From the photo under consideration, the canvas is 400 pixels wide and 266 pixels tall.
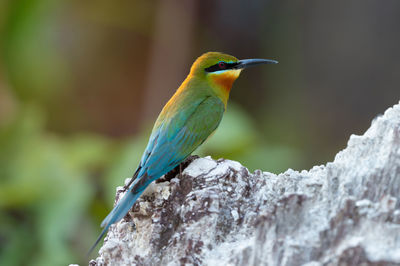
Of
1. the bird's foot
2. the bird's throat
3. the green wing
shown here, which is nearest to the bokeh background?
the bird's throat

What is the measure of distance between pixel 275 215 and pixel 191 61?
500 cm

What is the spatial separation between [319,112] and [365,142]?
4.93m

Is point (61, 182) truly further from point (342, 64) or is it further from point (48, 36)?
point (342, 64)

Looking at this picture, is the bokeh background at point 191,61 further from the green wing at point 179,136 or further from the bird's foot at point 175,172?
the bird's foot at point 175,172

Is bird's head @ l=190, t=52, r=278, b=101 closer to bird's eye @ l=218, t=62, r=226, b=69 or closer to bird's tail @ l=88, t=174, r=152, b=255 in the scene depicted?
bird's eye @ l=218, t=62, r=226, b=69

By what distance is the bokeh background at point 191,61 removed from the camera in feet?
18.1

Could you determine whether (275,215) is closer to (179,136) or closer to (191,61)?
(179,136)

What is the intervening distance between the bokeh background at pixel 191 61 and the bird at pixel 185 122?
1.34 metres

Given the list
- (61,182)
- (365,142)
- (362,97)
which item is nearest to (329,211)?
(365,142)

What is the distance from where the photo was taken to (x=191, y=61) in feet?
21.7

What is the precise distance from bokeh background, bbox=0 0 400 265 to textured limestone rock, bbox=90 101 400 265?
2.54 metres

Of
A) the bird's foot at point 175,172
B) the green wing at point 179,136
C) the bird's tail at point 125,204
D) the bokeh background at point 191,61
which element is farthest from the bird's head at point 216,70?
the bokeh background at point 191,61

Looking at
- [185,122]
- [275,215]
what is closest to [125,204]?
[275,215]

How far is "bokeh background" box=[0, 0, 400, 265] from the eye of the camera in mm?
5504
